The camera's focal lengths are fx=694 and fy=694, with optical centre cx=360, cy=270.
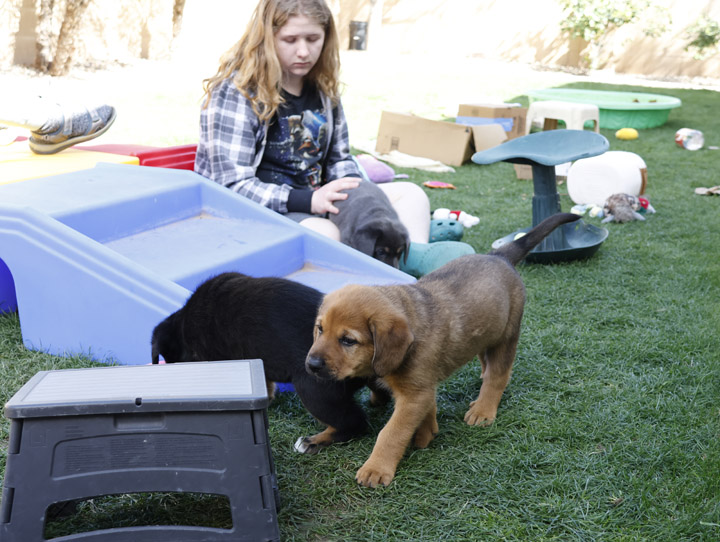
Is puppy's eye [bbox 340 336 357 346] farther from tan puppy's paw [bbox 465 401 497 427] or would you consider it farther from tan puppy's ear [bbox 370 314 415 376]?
tan puppy's paw [bbox 465 401 497 427]

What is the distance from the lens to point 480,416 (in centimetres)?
269

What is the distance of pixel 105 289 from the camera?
2.85 meters

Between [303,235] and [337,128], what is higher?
[337,128]

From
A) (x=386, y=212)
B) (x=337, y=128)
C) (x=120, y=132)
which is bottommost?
(x=120, y=132)

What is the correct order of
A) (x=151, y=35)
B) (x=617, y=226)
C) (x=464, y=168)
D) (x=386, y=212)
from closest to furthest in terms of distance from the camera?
(x=386, y=212) < (x=617, y=226) < (x=464, y=168) < (x=151, y=35)

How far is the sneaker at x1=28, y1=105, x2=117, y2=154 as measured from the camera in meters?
4.28

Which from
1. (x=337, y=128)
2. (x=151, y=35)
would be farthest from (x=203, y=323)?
(x=151, y=35)

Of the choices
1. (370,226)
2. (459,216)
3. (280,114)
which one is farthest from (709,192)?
(280,114)

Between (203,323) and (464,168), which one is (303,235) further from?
(464,168)

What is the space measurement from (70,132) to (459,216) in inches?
119

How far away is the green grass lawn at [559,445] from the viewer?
2090mm

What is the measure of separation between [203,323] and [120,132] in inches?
257

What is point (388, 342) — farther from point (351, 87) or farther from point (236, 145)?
point (351, 87)

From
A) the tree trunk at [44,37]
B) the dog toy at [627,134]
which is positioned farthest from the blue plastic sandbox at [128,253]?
the tree trunk at [44,37]
